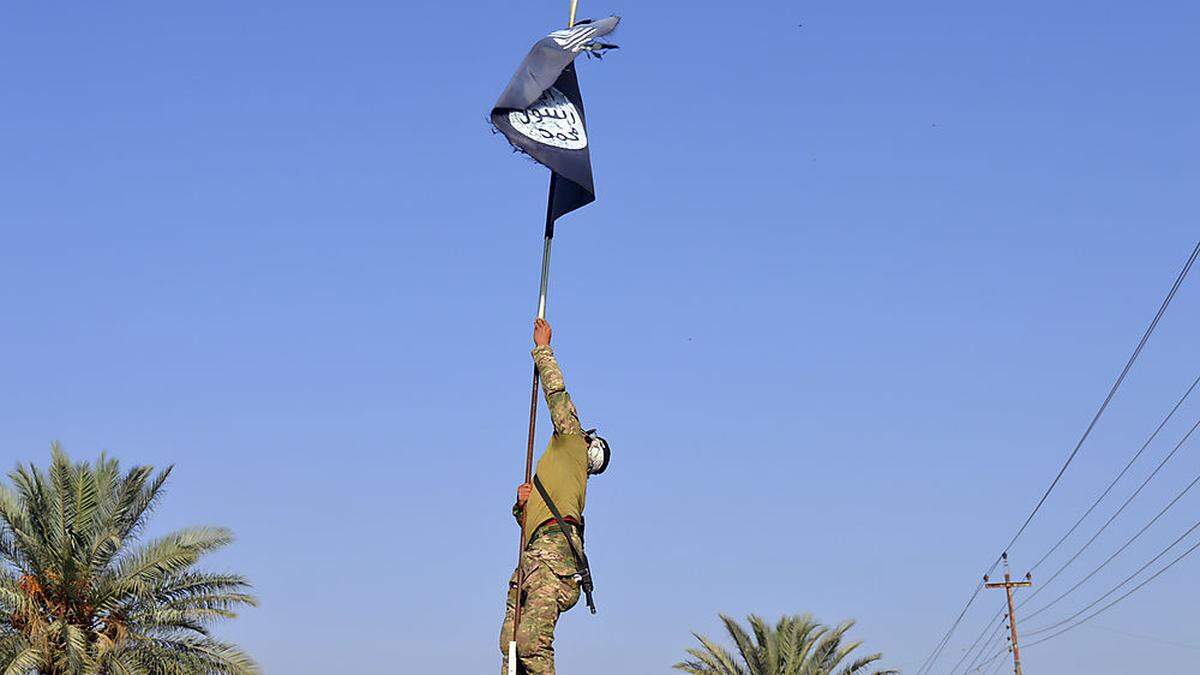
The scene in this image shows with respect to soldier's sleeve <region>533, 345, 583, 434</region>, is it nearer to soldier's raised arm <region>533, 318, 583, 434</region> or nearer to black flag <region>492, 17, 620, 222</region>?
soldier's raised arm <region>533, 318, 583, 434</region>

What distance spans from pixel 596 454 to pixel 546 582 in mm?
1080

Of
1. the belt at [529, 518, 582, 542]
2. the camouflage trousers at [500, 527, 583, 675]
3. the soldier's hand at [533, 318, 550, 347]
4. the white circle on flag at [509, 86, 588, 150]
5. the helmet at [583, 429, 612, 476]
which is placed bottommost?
the camouflage trousers at [500, 527, 583, 675]

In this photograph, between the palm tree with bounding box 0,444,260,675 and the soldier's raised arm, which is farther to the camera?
the palm tree with bounding box 0,444,260,675

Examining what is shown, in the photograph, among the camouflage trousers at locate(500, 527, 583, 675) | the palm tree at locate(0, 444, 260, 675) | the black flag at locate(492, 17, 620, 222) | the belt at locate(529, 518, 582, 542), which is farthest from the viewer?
the palm tree at locate(0, 444, 260, 675)

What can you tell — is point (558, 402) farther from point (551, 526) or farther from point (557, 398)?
point (551, 526)

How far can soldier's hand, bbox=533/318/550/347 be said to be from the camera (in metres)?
12.1

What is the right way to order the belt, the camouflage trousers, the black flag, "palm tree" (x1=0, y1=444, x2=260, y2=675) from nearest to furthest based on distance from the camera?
the camouflage trousers, the belt, the black flag, "palm tree" (x1=0, y1=444, x2=260, y2=675)

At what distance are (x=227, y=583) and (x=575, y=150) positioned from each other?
2395 centimetres

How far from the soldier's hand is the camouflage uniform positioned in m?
0.16

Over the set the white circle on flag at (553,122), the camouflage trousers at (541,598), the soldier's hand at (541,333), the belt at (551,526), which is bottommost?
the camouflage trousers at (541,598)

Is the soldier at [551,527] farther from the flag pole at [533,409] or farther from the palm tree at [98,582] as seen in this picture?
the palm tree at [98,582]

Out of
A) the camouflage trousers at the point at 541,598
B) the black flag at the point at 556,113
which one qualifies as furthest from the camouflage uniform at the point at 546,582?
the black flag at the point at 556,113

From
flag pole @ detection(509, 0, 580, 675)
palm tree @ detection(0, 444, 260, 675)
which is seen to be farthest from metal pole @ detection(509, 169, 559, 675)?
palm tree @ detection(0, 444, 260, 675)

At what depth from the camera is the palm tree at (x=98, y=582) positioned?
3123 centimetres
